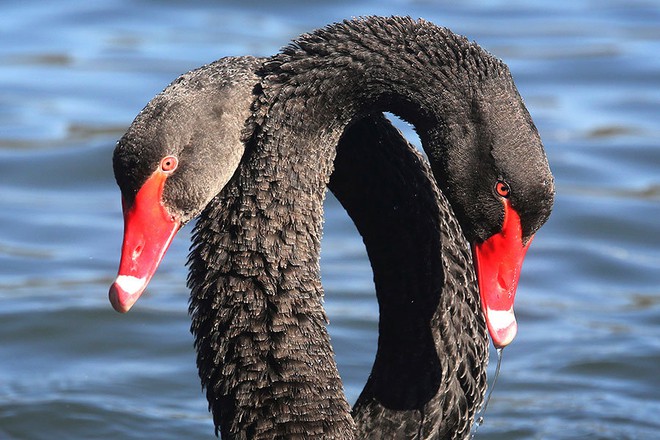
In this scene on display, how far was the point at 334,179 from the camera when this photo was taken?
4.45m

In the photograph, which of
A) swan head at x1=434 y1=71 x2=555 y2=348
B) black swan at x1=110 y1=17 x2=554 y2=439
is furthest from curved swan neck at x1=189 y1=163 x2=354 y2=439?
swan head at x1=434 y1=71 x2=555 y2=348

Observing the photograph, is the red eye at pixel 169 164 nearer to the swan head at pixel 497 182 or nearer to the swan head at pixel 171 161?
the swan head at pixel 171 161

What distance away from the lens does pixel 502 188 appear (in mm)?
3740

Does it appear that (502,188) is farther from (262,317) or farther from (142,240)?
(142,240)

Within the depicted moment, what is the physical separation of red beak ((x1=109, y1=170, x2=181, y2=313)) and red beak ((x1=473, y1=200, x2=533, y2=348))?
0.94 metres

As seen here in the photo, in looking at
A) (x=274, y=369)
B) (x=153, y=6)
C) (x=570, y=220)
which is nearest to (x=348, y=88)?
(x=274, y=369)

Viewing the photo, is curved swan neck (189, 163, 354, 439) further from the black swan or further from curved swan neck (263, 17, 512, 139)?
curved swan neck (263, 17, 512, 139)

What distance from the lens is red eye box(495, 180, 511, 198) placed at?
3729 millimetres

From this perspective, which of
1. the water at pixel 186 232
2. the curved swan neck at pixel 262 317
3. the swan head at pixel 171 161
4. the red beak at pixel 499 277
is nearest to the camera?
the swan head at pixel 171 161

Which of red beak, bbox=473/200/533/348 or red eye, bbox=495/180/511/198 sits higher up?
red eye, bbox=495/180/511/198

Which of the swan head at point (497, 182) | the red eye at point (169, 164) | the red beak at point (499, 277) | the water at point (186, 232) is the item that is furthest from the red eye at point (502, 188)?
the water at point (186, 232)

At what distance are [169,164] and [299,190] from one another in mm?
441

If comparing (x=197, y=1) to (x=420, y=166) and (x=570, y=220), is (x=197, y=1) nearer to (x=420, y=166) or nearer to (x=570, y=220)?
(x=570, y=220)

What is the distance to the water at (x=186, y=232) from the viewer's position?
19.9 feet
